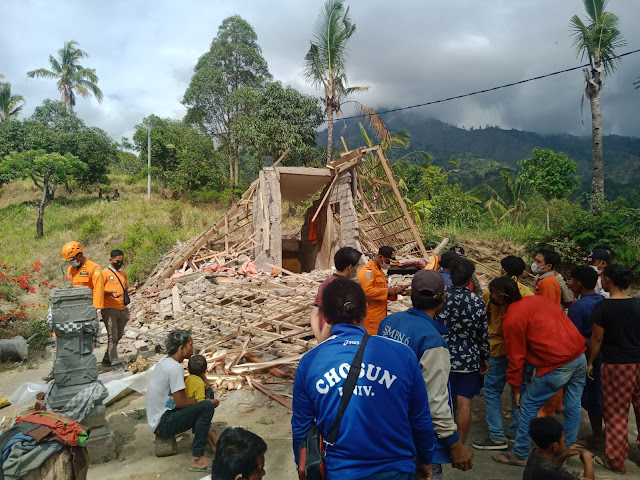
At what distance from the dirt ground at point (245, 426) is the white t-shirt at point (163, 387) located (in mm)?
426

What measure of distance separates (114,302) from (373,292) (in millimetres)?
4025

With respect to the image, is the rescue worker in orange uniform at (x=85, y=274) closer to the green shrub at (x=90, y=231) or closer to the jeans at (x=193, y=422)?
the jeans at (x=193, y=422)

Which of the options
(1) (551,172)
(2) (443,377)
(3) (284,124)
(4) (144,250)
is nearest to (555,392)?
(2) (443,377)

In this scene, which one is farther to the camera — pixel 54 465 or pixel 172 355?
pixel 172 355

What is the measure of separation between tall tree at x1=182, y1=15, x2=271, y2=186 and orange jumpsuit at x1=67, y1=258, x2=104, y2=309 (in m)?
23.4

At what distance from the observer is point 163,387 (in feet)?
12.1

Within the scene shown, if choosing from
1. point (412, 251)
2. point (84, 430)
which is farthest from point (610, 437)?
point (412, 251)

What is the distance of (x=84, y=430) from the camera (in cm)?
294

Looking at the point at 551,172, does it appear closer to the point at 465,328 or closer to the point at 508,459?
the point at 508,459

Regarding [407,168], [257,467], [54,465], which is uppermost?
[407,168]

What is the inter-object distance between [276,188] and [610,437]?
32.4 ft

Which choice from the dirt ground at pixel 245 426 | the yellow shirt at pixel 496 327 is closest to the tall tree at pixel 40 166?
the dirt ground at pixel 245 426

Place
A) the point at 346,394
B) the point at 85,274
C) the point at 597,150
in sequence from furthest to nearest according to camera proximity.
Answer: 1. the point at 597,150
2. the point at 85,274
3. the point at 346,394

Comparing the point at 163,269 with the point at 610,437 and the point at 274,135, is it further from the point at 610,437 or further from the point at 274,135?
the point at 610,437
